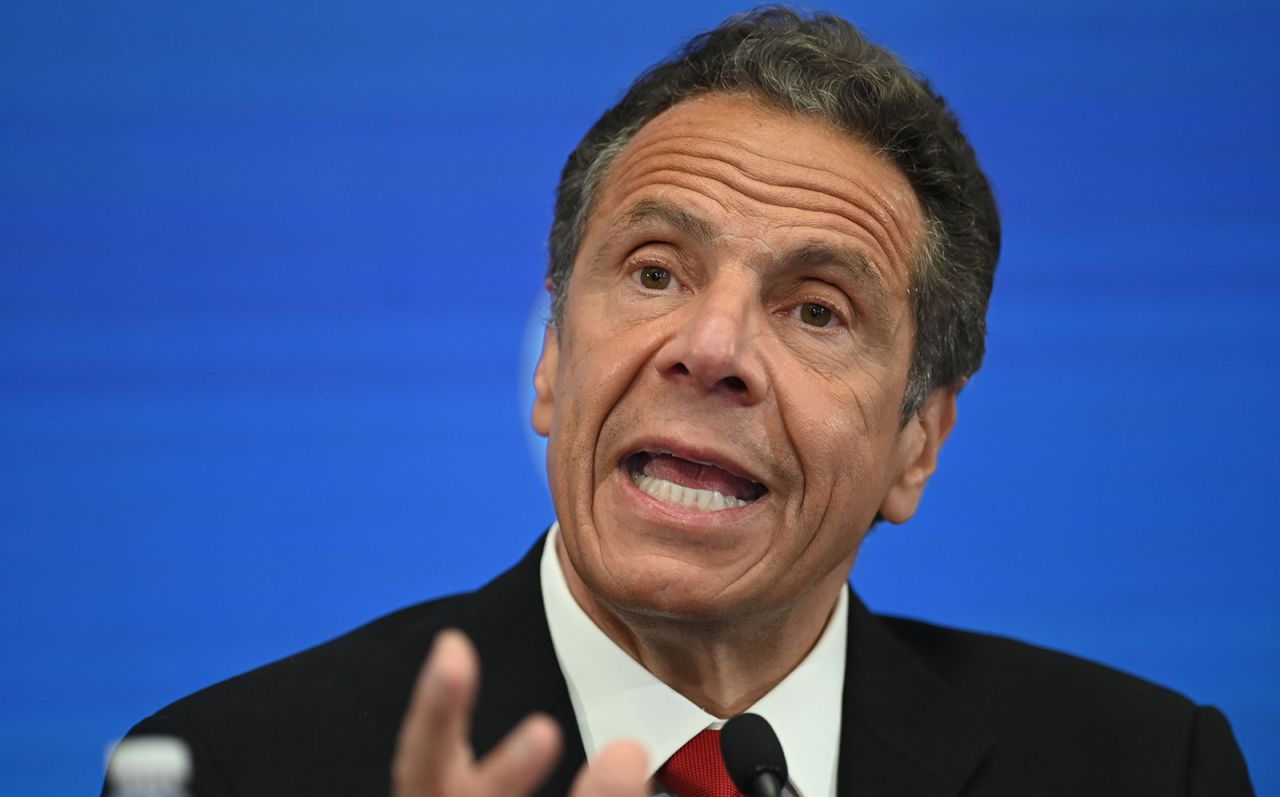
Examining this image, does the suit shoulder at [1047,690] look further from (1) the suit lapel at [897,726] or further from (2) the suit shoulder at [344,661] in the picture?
(2) the suit shoulder at [344,661]

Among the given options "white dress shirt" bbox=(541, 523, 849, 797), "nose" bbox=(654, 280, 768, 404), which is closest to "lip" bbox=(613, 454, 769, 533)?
"nose" bbox=(654, 280, 768, 404)

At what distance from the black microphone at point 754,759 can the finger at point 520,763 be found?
550 millimetres

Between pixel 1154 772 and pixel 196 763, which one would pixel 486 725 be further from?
pixel 1154 772

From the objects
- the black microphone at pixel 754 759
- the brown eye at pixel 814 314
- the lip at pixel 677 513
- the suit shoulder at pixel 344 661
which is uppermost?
the brown eye at pixel 814 314

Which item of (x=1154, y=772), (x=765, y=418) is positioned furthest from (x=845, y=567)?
(x=1154, y=772)

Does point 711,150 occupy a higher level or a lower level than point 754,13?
lower

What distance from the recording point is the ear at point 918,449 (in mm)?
2264

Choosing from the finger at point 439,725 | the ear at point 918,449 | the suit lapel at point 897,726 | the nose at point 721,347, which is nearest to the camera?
the finger at point 439,725

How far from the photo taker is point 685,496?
1.89 meters

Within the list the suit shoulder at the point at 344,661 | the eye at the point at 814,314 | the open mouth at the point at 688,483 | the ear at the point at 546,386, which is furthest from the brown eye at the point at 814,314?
the suit shoulder at the point at 344,661

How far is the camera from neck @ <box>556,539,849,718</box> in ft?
6.61

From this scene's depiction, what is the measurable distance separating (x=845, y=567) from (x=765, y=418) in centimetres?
45

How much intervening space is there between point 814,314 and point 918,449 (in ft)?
1.30

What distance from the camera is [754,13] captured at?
7.83 ft
